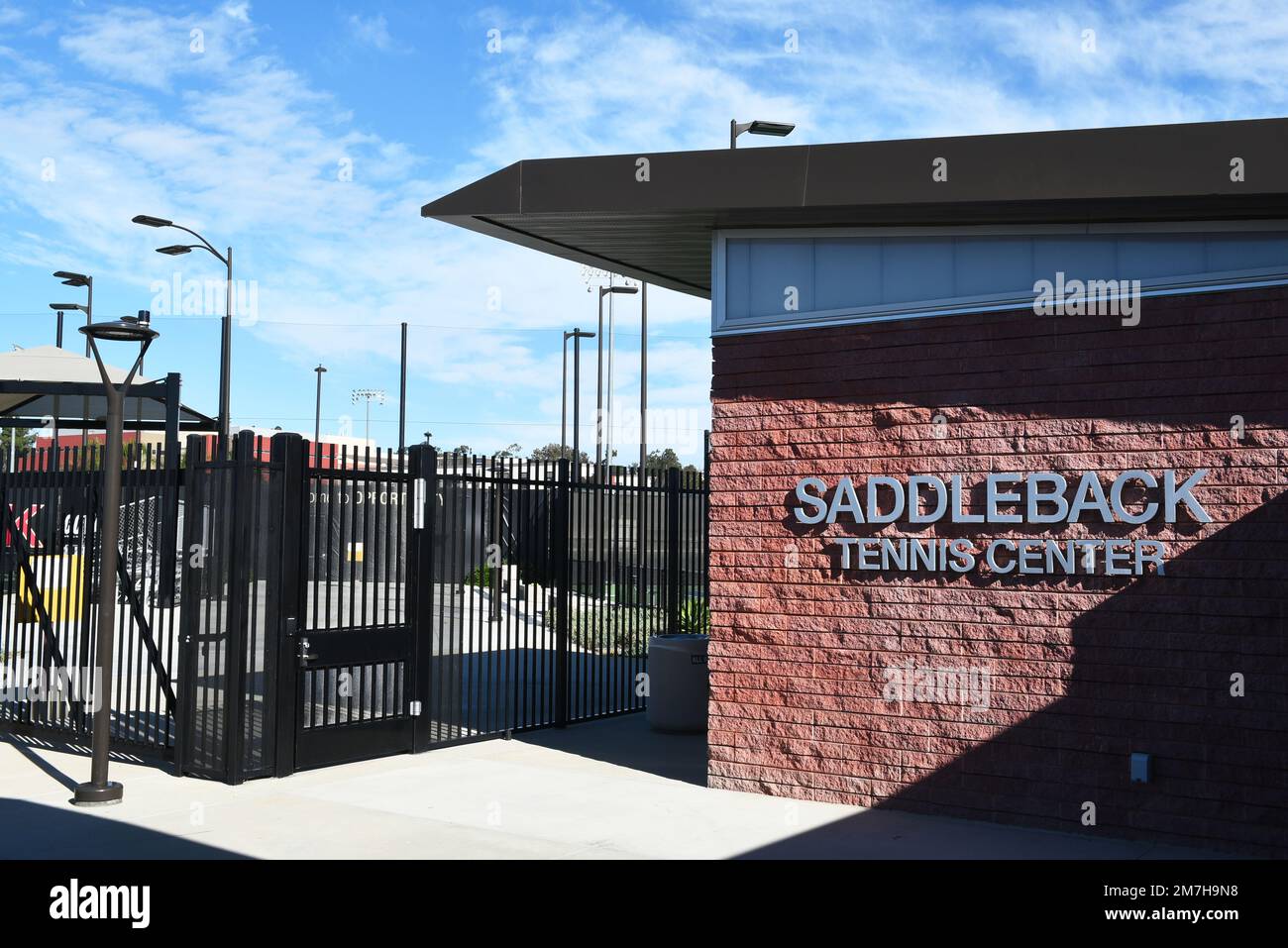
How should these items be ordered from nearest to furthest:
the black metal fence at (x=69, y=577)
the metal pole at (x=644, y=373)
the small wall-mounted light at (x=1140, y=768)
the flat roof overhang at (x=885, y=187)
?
the flat roof overhang at (x=885, y=187)
the small wall-mounted light at (x=1140, y=768)
the black metal fence at (x=69, y=577)
the metal pole at (x=644, y=373)

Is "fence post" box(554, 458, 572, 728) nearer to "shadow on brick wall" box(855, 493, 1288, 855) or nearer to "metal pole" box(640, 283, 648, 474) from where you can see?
"shadow on brick wall" box(855, 493, 1288, 855)

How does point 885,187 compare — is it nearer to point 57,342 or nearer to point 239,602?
point 239,602

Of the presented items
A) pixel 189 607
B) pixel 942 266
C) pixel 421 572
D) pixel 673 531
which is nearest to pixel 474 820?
pixel 421 572

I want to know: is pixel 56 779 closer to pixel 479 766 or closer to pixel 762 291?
pixel 479 766

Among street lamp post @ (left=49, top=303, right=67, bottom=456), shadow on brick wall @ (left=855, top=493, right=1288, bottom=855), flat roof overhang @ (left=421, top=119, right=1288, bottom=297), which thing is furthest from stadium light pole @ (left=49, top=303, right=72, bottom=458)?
shadow on brick wall @ (left=855, top=493, right=1288, bottom=855)

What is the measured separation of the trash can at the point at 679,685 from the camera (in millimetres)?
12484

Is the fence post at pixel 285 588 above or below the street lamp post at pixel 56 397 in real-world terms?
below

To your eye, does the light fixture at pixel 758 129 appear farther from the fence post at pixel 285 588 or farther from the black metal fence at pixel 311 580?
the fence post at pixel 285 588

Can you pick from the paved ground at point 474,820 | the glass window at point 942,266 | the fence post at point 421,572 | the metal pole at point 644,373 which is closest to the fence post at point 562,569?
the fence post at point 421,572

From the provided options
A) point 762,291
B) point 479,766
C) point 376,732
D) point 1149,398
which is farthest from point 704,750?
point 1149,398

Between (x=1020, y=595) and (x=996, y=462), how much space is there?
0.95 m

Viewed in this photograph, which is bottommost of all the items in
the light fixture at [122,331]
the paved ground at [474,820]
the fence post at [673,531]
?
the paved ground at [474,820]

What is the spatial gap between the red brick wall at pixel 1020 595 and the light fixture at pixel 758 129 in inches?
327

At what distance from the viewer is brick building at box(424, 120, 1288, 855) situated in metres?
7.58
